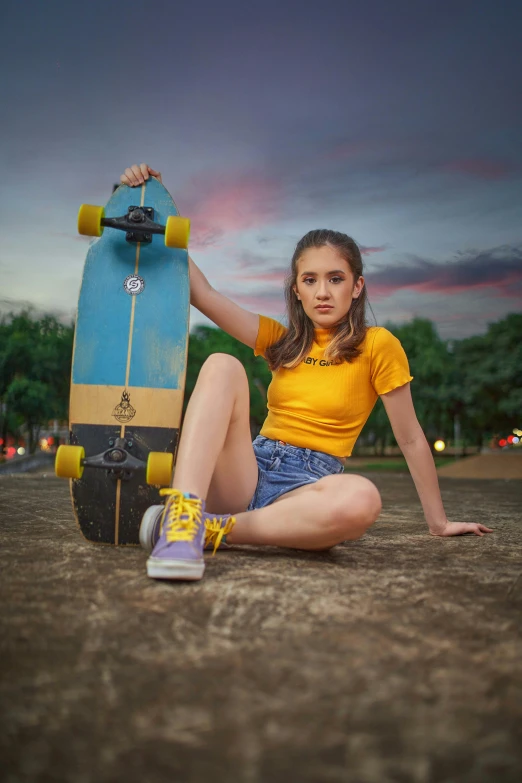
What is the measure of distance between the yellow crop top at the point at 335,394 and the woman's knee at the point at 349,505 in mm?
343

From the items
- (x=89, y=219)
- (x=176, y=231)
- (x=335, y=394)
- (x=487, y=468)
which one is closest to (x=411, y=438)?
(x=335, y=394)

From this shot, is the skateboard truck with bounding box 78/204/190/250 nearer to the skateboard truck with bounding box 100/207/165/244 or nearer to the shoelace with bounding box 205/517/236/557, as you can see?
the skateboard truck with bounding box 100/207/165/244

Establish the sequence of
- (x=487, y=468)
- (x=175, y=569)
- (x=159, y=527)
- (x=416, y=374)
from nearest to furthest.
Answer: (x=175, y=569) → (x=159, y=527) → (x=487, y=468) → (x=416, y=374)

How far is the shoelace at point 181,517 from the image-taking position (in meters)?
1.64

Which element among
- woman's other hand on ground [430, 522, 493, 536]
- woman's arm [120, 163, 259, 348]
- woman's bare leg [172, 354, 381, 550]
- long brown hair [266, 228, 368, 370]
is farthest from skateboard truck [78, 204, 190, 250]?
woman's other hand on ground [430, 522, 493, 536]

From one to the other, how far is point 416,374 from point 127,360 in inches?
708

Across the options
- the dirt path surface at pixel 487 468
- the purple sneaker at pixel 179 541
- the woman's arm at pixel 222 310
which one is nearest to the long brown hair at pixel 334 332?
the woman's arm at pixel 222 310

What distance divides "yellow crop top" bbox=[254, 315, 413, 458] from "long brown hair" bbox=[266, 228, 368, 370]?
0.04 m

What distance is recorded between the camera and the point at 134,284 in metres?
2.44

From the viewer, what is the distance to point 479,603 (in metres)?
1.49

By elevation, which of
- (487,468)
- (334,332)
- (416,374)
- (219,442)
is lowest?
(487,468)

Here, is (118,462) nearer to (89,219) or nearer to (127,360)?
(127,360)

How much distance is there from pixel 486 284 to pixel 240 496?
46.2 ft

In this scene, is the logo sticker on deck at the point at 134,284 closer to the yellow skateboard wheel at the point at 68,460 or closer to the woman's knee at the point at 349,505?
the yellow skateboard wheel at the point at 68,460
